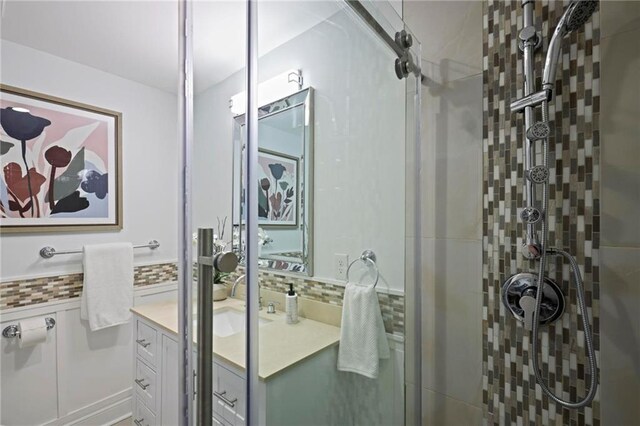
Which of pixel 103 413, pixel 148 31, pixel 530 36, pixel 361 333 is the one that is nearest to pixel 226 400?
pixel 361 333

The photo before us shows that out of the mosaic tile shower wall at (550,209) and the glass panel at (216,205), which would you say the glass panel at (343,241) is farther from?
the mosaic tile shower wall at (550,209)

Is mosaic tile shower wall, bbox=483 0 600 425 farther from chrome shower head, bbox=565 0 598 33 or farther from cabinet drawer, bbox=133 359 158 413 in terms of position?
cabinet drawer, bbox=133 359 158 413

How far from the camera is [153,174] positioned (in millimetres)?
1212

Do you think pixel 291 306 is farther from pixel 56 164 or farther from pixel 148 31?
pixel 148 31

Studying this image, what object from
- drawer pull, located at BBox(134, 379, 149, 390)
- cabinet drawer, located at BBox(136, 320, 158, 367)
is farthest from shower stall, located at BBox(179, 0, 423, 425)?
drawer pull, located at BBox(134, 379, 149, 390)

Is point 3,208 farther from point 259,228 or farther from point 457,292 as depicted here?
point 457,292

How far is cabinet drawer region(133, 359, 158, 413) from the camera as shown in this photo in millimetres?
1096

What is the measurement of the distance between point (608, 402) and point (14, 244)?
76.4 inches

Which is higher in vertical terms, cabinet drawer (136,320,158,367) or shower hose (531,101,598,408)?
shower hose (531,101,598,408)

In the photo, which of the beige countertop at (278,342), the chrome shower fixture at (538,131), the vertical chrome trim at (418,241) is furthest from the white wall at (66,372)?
the chrome shower fixture at (538,131)

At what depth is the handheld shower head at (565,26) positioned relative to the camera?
653 mm

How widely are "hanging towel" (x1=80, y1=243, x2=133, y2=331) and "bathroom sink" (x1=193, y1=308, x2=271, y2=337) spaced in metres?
0.83

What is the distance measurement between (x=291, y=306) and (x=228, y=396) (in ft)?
0.76

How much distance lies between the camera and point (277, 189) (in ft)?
1.87
